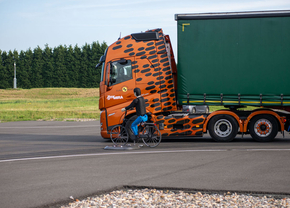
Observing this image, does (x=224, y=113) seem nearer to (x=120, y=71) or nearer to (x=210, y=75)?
(x=210, y=75)

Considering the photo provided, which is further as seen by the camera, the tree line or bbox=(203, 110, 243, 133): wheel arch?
the tree line

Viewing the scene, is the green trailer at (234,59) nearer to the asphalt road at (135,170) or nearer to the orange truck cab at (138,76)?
the orange truck cab at (138,76)

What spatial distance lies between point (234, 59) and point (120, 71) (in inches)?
151

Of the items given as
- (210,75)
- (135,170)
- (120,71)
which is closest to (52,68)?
(120,71)

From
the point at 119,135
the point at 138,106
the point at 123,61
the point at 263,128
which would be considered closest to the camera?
the point at 138,106

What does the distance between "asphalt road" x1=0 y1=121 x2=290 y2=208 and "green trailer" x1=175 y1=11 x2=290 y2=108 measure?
1.82m

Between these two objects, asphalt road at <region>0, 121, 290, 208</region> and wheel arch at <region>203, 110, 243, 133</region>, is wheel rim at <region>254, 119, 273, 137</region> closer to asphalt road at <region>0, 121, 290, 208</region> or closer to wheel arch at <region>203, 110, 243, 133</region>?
wheel arch at <region>203, 110, 243, 133</region>

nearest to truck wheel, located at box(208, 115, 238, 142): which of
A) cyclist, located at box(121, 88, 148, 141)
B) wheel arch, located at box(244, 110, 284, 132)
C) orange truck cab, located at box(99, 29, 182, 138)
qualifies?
wheel arch, located at box(244, 110, 284, 132)

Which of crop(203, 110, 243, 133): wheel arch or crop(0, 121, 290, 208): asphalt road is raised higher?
crop(203, 110, 243, 133): wheel arch

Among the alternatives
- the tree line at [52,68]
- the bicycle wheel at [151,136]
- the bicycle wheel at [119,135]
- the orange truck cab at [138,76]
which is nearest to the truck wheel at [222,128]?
the orange truck cab at [138,76]

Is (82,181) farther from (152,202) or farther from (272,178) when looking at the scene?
(272,178)

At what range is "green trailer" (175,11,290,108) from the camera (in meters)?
12.5

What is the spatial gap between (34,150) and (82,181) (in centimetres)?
523

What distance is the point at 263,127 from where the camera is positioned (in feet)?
41.9
